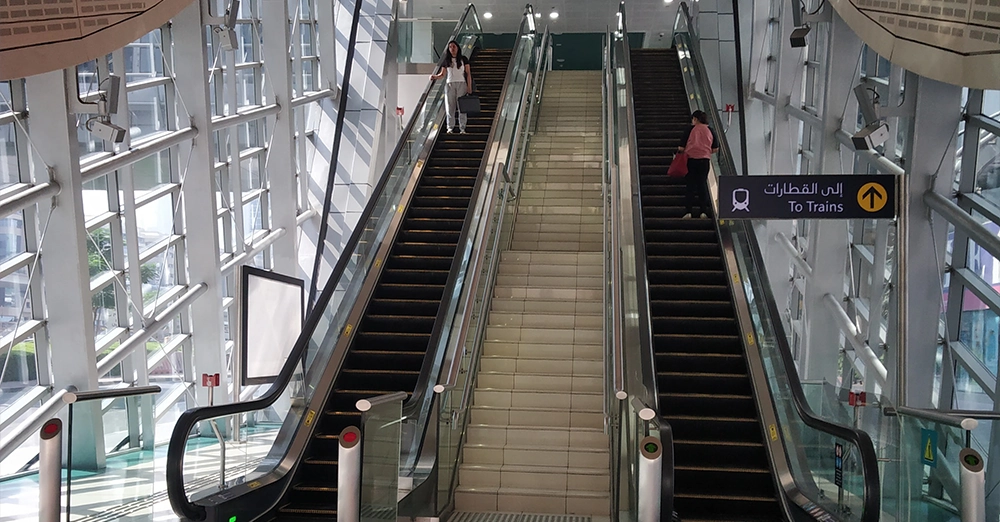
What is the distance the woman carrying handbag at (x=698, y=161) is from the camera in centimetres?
1213

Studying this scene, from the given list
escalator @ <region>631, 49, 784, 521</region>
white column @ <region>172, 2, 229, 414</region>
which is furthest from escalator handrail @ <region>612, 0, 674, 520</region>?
white column @ <region>172, 2, 229, 414</region>

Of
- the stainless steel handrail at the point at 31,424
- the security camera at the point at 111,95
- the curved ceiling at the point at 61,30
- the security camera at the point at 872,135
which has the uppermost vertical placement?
the curved ceiling at the point at 61,30

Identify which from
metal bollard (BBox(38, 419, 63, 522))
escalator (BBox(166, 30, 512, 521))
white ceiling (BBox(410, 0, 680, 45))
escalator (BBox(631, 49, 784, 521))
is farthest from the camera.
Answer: white ceiling (BBox(410, 0, 680, 45))

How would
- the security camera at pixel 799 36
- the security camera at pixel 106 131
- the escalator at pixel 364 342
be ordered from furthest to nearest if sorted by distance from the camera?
the security camera at pixel 799 36 → the security camera at pixel 106 131 → the escalator at pixel 364 342

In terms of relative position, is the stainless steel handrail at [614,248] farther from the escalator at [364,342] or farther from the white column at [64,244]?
the white column at [64,244]

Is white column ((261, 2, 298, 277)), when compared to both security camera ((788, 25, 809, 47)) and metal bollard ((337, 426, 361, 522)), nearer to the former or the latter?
security camera ((788, 25, 809, 47))

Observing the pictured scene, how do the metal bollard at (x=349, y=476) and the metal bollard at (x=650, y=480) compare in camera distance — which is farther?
the metal bollard at (x=349, y=476)

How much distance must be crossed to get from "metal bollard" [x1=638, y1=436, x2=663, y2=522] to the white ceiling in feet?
82.6

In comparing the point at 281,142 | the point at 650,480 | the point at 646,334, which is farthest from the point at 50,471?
the point at 281,142

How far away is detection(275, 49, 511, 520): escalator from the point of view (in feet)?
27.3

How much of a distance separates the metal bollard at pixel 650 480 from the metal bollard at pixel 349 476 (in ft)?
5.53

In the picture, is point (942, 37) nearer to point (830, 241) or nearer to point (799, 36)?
point (799, 36)

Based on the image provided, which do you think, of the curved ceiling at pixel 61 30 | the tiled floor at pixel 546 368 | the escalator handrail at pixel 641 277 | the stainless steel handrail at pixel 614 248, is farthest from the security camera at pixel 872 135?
the curved ceiling at pixel 61 30

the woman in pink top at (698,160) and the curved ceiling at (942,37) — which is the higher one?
the curved ceiling at (942,37)
